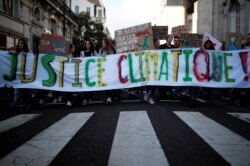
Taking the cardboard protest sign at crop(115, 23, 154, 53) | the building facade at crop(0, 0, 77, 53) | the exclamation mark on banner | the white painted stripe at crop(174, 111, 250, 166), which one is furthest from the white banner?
the building facade at crop(0, 0, 77, 53)

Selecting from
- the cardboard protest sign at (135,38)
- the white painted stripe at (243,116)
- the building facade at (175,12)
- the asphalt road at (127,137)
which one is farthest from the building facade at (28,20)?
the building facade at (175,12)

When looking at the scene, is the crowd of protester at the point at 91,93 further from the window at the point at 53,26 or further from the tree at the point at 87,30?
the tree at the point at 87,30

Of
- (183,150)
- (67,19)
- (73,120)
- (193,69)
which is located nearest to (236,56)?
(193,69)

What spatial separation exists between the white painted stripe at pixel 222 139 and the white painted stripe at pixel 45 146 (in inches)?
80.5

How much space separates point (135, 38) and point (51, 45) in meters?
4.33

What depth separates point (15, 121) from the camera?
7.12 m

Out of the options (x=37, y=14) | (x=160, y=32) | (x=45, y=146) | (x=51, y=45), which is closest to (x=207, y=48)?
(x=45, y=146)

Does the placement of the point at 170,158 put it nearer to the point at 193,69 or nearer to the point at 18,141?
the point at 18,141

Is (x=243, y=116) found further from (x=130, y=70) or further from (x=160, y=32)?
(x=160, y=32)

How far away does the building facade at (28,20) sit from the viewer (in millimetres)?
20997

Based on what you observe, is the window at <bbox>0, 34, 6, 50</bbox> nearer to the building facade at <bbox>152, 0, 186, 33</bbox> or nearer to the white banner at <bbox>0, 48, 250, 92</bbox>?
the white banner at <bbox>0, 48, 250, 92</bbox>

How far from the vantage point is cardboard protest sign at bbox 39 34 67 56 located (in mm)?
14602

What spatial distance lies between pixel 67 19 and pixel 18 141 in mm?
39091

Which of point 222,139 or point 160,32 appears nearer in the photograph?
point 222,139
